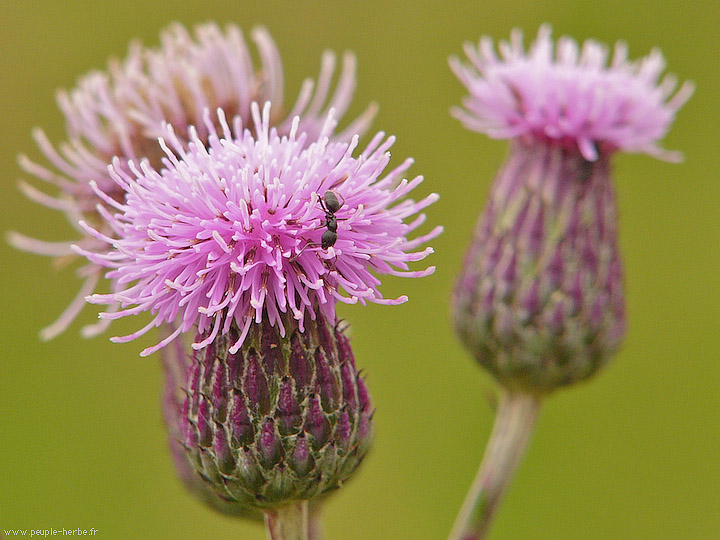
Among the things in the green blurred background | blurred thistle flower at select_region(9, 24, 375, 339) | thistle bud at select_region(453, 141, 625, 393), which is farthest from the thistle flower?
the green blurred background

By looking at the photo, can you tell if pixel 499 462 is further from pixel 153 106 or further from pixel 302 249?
pixel 153 106

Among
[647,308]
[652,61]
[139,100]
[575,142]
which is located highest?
[139,100]

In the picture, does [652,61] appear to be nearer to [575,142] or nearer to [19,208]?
[575,142]

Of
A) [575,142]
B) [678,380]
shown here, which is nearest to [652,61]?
[575,142]

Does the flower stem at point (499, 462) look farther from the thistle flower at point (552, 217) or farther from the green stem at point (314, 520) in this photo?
the green stem at point (314, 520)

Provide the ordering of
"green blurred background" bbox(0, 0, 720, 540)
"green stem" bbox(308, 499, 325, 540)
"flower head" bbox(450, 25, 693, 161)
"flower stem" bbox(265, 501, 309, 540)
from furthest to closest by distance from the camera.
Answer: "green blurred background" bbox(0, 0, 720, 540) → "flower head" bbox(450, 25, 693, 161) → "green stem" bbox(308, 499, 325, 540) → "flower stem" bbox(265, 501, 309, 540)

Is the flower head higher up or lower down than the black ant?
higher up

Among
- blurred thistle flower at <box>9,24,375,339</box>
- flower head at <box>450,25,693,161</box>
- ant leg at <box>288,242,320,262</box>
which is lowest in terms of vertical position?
ant leg at <box>288,242,320,262</box>

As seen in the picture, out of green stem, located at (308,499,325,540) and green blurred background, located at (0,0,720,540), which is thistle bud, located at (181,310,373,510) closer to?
green stem, located at (308,499,325,540)
